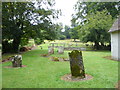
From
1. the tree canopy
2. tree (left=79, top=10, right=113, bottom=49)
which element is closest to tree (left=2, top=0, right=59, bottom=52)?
the tree canopy

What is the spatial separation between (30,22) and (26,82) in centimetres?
1234

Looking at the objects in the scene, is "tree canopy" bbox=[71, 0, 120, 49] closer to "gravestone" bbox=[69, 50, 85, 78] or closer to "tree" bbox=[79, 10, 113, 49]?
"tree" bbox=[79, 10, 113, 49]

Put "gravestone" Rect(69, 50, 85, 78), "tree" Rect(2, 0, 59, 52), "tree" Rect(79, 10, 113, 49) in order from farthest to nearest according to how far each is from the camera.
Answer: "tree" Rect(79, 10, 113, 49) < "tree" Rect(2, 0, 59, 52) < "gravestone" Rect(69, 50, 85, 78)

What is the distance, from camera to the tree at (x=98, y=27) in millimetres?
19703

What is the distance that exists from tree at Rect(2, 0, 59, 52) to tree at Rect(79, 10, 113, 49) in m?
5.71

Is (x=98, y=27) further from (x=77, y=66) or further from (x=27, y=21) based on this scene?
(x=77, y=66)

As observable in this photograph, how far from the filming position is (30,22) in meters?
16.8

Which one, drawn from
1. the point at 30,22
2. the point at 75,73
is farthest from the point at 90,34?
the point at 75,73

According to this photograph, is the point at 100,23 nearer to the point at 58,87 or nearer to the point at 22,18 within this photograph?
the point at 22,18

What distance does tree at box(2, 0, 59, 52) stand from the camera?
14.4 metres

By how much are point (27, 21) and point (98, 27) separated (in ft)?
37.0

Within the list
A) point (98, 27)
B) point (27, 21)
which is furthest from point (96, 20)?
point (27, 21)

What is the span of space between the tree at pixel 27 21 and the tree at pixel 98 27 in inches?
225

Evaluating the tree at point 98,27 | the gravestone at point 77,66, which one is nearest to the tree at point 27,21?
the tree at point 98,27
